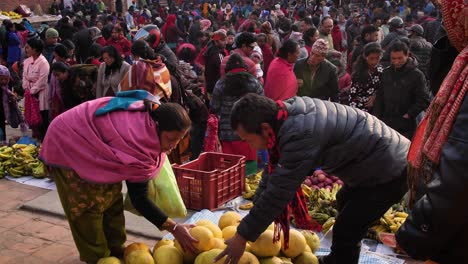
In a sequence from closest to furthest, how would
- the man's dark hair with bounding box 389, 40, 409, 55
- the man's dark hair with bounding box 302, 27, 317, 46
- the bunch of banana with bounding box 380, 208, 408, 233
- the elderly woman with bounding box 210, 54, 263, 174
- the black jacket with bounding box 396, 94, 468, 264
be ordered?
the black jacket with bounding box 396, 94, 468, 264 → the bunch of banana with bounding box 380, 208, 408, 233 → the man's dark hair with bounding box 389, 40, 409, 55 → the elderly woman with bounding box 210, 54, 263, 174 → the man's dark hair with bounding box 302, 27, 317, 46

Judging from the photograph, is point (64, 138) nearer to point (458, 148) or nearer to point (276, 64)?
point (458, 148)

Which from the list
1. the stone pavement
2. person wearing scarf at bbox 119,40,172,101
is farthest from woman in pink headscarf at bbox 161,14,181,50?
the stone pavement

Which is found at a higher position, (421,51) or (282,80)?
(421,51)

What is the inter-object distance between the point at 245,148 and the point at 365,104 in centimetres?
148

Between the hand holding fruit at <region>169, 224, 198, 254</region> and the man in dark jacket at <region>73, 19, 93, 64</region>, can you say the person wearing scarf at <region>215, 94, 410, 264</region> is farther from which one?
the man in dark jacket at <region>73, 19, 93, 64</region>

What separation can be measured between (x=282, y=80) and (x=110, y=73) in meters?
2.09

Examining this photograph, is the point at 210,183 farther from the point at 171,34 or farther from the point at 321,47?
the point at 171,34

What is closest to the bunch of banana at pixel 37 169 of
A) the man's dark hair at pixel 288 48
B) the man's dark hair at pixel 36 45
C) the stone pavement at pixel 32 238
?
A: the stone pavement at pixel 32 238

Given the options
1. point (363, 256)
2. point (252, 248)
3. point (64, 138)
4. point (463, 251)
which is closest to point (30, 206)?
point (64, 138)

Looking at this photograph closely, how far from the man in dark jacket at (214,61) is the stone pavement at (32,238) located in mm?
2764

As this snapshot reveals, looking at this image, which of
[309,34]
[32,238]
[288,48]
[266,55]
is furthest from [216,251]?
[266,55]

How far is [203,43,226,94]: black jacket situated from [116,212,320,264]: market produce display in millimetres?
3804

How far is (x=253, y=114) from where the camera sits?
8.89 ft

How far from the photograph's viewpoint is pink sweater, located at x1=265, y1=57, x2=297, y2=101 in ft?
19.8
